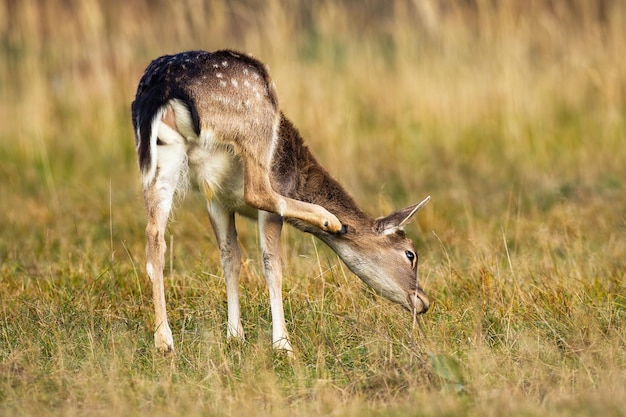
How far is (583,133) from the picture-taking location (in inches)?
436

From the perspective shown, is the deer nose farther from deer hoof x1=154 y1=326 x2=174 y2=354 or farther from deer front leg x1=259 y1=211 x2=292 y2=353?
deer hoof x1=154 y1=326 x2=174 y2=354

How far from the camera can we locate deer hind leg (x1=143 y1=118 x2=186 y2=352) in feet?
17.3

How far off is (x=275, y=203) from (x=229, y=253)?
58cm

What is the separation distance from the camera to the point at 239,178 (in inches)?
225

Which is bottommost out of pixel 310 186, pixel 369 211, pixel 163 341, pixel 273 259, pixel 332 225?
pixel 163 341

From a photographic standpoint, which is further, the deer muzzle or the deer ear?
the deer ear

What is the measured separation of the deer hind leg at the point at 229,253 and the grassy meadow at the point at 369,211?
0.46 feet

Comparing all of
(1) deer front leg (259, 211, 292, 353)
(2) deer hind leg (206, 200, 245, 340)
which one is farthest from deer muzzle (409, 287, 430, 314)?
(2) deer hind leg (206, 200, 245, 340)

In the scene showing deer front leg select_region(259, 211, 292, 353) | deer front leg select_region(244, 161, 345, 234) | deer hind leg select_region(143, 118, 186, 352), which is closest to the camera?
deer hind leg select_region(143, 118, 186, 352)

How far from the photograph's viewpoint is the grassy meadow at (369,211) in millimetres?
4805

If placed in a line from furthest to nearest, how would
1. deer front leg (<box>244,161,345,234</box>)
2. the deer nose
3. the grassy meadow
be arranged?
the deer nose < deer front leg (<box>244,161,345,234</box>) < the grassy meadow

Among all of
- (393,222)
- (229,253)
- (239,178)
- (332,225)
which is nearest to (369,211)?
(393,222)

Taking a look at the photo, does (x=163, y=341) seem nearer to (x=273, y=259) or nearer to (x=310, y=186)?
(x=273, y=259)

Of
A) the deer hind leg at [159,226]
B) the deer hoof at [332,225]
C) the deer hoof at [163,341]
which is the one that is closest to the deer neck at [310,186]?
the deer hoof at [332,225]
